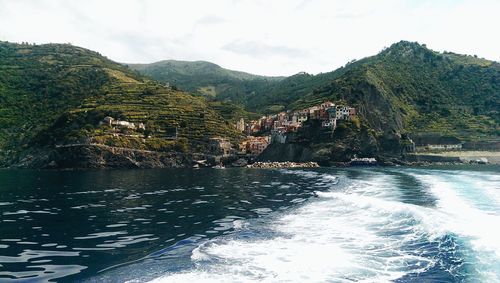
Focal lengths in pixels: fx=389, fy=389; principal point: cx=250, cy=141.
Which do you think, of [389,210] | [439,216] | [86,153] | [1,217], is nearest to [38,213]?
[1,217]

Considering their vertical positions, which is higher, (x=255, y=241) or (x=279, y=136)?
(x=279, y=136)

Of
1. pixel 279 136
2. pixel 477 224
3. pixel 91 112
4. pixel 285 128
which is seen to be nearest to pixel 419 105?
pixel 285 128

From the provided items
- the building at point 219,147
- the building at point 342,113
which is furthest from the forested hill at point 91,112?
the building at point 342,113

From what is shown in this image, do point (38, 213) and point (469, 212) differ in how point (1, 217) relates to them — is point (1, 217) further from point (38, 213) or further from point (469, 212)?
point (469, 212)

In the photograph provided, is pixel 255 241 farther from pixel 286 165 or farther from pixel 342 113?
pixel 342 113

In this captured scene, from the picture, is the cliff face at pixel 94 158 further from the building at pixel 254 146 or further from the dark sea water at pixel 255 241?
the dark sea water at pixel 255 241

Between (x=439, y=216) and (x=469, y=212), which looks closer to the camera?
(x=439, y=216)
